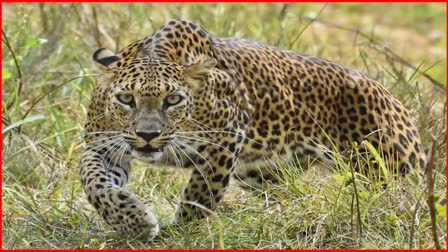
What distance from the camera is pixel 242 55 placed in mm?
8523

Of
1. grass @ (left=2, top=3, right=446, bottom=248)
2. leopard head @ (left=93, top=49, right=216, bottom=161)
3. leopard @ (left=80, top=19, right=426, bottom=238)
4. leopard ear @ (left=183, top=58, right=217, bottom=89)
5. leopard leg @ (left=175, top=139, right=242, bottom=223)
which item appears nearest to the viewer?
grass @ (left=2, top=3, right=446, bottom=248)

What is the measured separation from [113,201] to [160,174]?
146 cm

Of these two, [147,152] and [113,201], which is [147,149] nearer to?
[147,152]

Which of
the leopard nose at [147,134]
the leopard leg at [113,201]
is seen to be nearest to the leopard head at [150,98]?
the leopard nose at [147,134]

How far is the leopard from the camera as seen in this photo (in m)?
7.52

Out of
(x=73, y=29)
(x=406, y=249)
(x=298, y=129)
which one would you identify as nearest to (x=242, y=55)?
(x=298, y=129)

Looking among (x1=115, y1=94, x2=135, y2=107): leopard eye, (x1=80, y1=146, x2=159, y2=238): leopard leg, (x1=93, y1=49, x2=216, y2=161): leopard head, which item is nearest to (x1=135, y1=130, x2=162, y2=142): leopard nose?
(x1=93, y1=49, x2=216, y2=161): leopard head

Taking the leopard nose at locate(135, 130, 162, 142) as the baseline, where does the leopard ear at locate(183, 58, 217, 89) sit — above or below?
above

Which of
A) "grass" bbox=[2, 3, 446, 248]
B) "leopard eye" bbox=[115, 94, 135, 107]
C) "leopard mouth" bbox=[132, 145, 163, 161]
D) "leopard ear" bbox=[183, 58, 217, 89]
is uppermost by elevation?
"leopard ear" bbox=[183, 58, 217, 89]

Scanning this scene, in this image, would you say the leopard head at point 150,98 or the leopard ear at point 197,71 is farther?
the leopard ear at point 197,71

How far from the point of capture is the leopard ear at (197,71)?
772 cm

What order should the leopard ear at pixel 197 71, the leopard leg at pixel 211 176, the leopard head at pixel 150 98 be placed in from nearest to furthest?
the leopard head at pixel 150 98 < the leopard ear at pixel 197 71 < the leopard leg at pixel 211 176

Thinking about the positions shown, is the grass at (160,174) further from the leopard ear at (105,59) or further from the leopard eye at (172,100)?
the leopard eye at (172,100)

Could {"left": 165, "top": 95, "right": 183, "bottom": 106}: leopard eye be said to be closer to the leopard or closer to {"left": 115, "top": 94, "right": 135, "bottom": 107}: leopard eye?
the leopard
